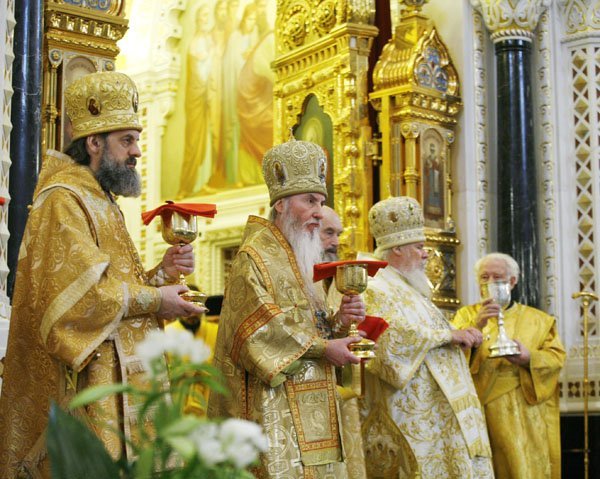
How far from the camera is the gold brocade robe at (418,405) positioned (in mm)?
6594

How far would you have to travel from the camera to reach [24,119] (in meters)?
6.27

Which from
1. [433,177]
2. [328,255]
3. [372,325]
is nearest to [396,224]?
[328,255]

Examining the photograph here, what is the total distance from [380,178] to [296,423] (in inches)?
178

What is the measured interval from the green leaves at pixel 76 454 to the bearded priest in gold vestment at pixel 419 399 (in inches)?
175

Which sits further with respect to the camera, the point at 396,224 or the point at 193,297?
the point at 396,224

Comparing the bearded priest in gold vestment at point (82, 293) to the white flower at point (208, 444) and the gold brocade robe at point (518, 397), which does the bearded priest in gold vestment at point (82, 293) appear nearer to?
the white flower at point (208, 444)

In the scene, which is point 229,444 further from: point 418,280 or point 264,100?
point 264,100

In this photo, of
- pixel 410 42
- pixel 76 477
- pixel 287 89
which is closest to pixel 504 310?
pixel 410 42

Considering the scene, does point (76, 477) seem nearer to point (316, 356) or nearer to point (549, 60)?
point (316, 356)

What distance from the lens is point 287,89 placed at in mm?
10188

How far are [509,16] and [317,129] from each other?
1779mm

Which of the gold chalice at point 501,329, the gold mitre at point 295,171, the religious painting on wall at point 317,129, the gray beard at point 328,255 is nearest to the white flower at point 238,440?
the gold mitre at point 295,171

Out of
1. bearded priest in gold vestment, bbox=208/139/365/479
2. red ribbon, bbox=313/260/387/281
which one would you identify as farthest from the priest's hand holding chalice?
red ribbon, bbox=313/260/387/281

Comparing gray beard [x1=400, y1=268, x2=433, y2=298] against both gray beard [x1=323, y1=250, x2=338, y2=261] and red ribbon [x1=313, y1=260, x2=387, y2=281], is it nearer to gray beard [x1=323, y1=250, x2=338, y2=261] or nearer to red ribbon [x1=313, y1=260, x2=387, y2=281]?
gray beard [x1=323, y1=250, x2=338, y2=261]
